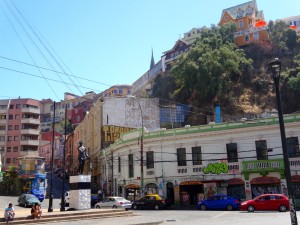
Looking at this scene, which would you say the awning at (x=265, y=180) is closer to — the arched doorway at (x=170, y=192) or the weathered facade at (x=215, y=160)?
the weathered facade at (x=215, y=160)

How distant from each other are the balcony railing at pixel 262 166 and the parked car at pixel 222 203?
462 centimetres

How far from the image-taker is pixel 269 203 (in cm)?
2525

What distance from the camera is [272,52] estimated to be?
7219 centimetres

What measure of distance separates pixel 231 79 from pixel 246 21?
83.5 ft

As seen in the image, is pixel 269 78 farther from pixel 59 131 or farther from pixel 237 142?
pixel 59 131

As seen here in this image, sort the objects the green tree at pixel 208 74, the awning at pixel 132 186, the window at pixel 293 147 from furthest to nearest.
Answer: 1. the green tree at pixel 208 74
2. the awning at pixel 132 186
3. the window at pixel 293 147

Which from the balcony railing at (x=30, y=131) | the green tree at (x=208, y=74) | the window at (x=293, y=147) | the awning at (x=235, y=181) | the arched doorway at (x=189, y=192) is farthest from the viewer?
the balcony railing at (x=30, y=131)

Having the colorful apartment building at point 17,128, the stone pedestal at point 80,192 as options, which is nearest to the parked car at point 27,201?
the stone pedestal at point 80,192

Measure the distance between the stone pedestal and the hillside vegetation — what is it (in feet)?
119

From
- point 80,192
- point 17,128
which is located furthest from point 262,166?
point 17,128

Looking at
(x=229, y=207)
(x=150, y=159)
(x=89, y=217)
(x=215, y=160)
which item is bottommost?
(x=229, y=207)

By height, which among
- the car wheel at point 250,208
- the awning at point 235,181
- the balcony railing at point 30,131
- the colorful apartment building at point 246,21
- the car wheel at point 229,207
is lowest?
the car wheel at point 229,207

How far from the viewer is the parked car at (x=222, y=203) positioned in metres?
28.4

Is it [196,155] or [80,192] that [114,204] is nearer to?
[80,192]
